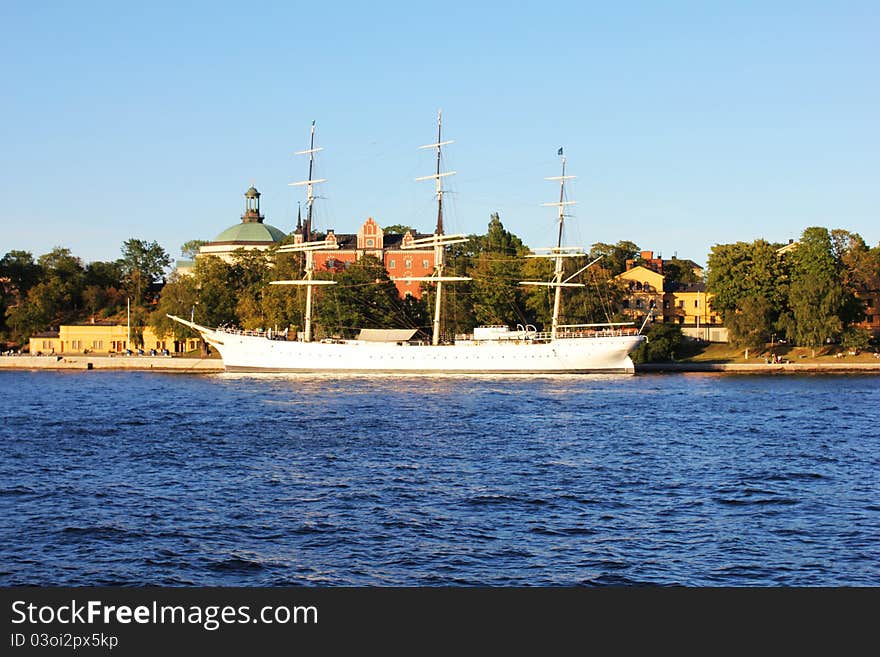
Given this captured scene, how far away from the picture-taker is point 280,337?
339ft

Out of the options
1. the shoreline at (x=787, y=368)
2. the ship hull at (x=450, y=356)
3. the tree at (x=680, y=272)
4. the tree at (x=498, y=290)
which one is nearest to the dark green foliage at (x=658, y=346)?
the shoreline at (x=787, y=368)

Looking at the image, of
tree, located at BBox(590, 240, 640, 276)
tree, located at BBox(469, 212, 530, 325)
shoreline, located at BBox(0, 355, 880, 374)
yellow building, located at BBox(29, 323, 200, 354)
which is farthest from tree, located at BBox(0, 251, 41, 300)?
tree, located at BBox(590, 240, 640, 276)

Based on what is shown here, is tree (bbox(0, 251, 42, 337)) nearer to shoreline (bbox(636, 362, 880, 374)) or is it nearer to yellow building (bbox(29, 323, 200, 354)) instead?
yellow building (bbox(29, 323, 200, 354))

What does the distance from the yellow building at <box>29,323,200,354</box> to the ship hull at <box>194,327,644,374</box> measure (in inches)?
940

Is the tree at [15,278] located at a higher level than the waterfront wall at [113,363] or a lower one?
higher

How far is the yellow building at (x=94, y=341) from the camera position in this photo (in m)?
120

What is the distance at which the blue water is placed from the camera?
23.0 metres

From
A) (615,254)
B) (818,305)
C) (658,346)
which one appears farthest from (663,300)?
(818,305)

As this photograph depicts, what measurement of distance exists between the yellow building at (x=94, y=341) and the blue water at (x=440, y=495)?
62.3m

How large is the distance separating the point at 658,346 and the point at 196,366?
43797 millimetres

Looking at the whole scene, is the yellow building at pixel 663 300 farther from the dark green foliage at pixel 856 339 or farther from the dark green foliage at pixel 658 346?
the dark green foliage at pixel 856 339

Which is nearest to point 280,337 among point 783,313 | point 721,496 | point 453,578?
point 783,313

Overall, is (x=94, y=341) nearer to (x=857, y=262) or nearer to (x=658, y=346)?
(x=658, y=346)

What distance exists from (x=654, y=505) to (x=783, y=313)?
7754cm
